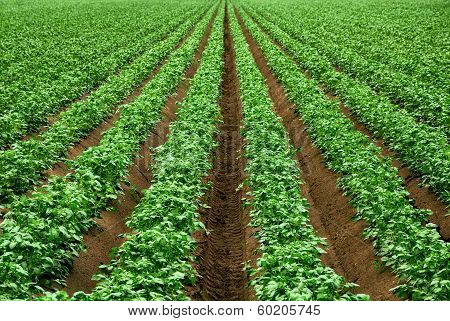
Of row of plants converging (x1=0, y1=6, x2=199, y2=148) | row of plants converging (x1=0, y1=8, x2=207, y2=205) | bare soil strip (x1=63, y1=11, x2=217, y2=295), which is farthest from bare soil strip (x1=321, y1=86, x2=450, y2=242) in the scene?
row of plants converging (x1=0, y1=6, x2=199, y2=148)

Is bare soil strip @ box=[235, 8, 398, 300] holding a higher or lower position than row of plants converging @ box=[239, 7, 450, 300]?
lower

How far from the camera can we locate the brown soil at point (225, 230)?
377 inches

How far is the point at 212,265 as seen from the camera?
1019 centimetres

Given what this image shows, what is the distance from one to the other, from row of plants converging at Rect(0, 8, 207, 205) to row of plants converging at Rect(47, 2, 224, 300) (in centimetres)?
268

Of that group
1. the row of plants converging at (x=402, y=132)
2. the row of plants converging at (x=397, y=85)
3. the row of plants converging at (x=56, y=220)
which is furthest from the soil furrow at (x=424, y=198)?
the row of plants converging at (x=56, y=220)

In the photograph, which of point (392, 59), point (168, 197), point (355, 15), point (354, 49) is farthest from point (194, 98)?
point (355, 15)

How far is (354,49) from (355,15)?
68.2 ft

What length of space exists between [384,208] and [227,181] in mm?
5329

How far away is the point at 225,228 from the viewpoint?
38.7ft

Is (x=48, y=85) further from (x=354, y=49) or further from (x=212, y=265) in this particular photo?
(x=354, y=49)

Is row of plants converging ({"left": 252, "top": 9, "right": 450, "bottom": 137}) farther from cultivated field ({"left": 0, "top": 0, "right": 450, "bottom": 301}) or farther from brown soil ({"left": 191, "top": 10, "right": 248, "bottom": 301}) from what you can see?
brown soil ({"left": 191, "top": 10, "right": 248, "bottom": 301})

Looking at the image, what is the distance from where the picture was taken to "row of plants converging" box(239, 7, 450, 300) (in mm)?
7820

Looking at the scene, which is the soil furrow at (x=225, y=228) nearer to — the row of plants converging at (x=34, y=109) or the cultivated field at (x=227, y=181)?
the cultivated field at (x=227, y=181)

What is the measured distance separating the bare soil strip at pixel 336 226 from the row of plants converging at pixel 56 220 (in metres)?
4.71
